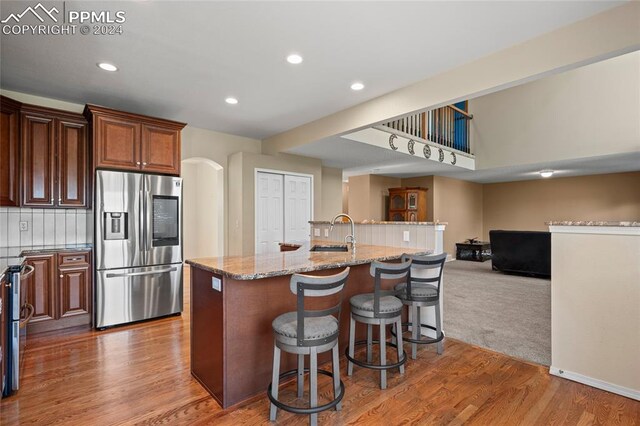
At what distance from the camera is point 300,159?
234 inches

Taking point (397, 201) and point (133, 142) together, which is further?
point (397, 201)

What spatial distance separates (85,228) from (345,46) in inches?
147

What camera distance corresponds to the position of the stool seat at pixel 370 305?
2.32 metres

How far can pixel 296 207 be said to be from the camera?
5.88m

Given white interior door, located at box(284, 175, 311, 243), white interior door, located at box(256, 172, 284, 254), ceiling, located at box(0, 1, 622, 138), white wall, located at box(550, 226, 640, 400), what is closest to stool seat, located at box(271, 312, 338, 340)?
white wall, located at box(550, 226, 640, 400)

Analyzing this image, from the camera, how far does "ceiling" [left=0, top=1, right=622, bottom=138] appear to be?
2256mm

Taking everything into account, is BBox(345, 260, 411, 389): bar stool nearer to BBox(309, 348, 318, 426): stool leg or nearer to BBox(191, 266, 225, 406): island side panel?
BBox(309, 348, 318, 426): stool leg

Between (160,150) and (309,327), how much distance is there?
3.12m

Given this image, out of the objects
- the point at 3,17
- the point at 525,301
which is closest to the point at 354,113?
the point at 3,17

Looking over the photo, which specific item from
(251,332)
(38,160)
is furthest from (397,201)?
(38,160)

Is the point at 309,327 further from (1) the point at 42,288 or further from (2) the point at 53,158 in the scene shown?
(2) the point at 53,158

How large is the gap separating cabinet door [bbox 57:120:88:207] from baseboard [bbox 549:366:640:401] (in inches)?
194

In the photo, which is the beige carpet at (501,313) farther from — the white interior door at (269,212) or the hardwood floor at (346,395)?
the white interior door at (269,212)

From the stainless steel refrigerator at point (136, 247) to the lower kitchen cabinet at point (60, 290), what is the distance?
15cm
